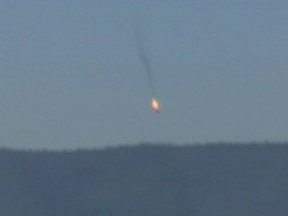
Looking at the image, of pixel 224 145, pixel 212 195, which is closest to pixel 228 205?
pixel 212 195

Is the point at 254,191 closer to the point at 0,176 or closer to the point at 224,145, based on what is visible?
the point at 224,145

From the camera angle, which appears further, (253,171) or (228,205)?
(253,171)

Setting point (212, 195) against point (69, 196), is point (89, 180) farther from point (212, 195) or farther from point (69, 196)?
point (212, 195)

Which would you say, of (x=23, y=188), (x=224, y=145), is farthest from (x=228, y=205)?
(x=23, y=188)

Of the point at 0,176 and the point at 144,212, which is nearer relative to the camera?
the point at 144,212
